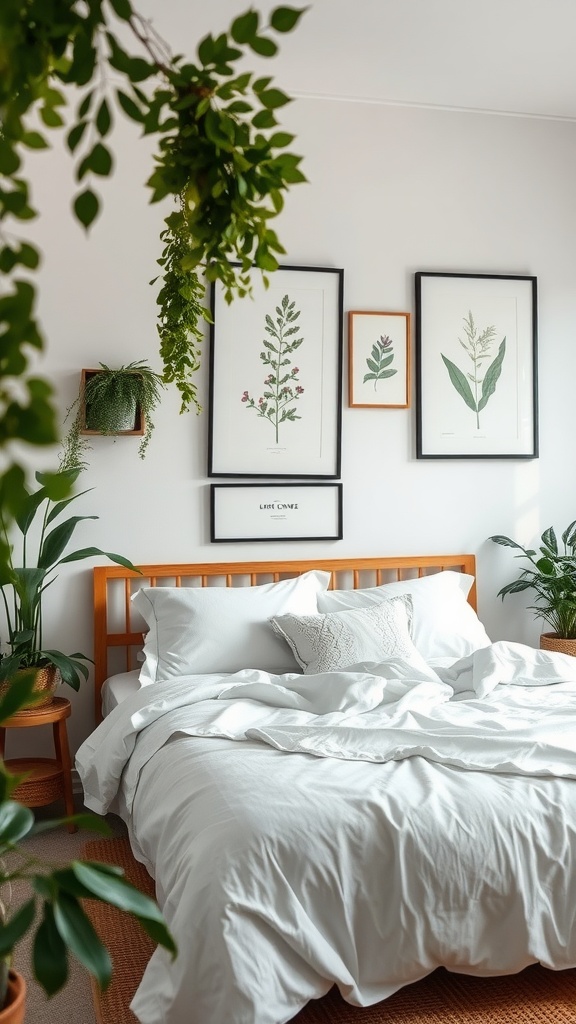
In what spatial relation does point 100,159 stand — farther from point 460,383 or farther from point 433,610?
point 460,383

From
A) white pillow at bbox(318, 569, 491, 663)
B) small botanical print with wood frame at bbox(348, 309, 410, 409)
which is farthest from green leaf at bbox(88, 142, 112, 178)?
small botanical print with wood frame at bbox(348, 309, 410, 409)

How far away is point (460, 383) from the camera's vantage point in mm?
4477

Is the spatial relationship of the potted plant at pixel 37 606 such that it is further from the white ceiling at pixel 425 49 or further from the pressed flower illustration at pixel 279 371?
the white ceiling at pixel 425 49

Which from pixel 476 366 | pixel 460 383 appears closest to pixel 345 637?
pixel 460 383

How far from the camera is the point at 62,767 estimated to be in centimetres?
363

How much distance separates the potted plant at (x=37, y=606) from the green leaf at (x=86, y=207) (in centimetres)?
260

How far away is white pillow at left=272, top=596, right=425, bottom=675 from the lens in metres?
3.53

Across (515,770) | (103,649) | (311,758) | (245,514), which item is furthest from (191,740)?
(245,514)

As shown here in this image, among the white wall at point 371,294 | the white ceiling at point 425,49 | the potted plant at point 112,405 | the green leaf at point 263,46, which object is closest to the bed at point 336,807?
the white wall at point 371,294

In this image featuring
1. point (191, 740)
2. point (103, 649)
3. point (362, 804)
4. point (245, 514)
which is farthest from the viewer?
point (245, 514)

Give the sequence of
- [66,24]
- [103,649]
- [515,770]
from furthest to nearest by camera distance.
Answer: [103,649], [515,770], [66,24]

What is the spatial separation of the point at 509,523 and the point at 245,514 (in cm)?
132

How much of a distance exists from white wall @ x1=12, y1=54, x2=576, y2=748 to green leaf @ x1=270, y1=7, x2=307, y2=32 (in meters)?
3.29

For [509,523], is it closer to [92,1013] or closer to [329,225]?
[329,225]
